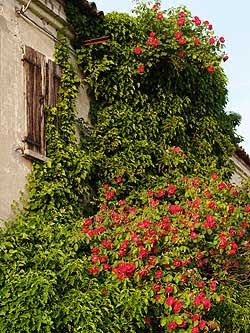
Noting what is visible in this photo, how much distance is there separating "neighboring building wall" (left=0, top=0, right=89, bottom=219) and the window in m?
0.09

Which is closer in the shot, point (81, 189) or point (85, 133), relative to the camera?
point (81, 189)

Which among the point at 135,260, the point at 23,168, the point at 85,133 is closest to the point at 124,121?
the point at 85,133

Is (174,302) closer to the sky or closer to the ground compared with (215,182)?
closer to the ground

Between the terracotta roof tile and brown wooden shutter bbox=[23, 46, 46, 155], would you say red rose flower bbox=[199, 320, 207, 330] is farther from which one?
the terracotta roof tile

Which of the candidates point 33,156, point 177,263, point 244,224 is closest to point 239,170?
point 244,224

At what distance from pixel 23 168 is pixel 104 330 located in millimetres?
2509

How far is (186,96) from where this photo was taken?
12.8m

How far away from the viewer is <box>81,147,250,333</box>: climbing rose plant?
890cm

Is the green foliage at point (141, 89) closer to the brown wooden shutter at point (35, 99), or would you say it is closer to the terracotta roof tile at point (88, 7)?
the terracotta roof tile at point (88, 7)

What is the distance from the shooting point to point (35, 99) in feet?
33.7

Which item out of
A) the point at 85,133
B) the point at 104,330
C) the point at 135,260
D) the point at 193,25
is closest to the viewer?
the point at 104,330

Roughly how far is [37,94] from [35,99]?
9cm

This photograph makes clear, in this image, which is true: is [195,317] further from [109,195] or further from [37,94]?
[37,94]

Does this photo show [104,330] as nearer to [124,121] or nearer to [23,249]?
[23,249]
